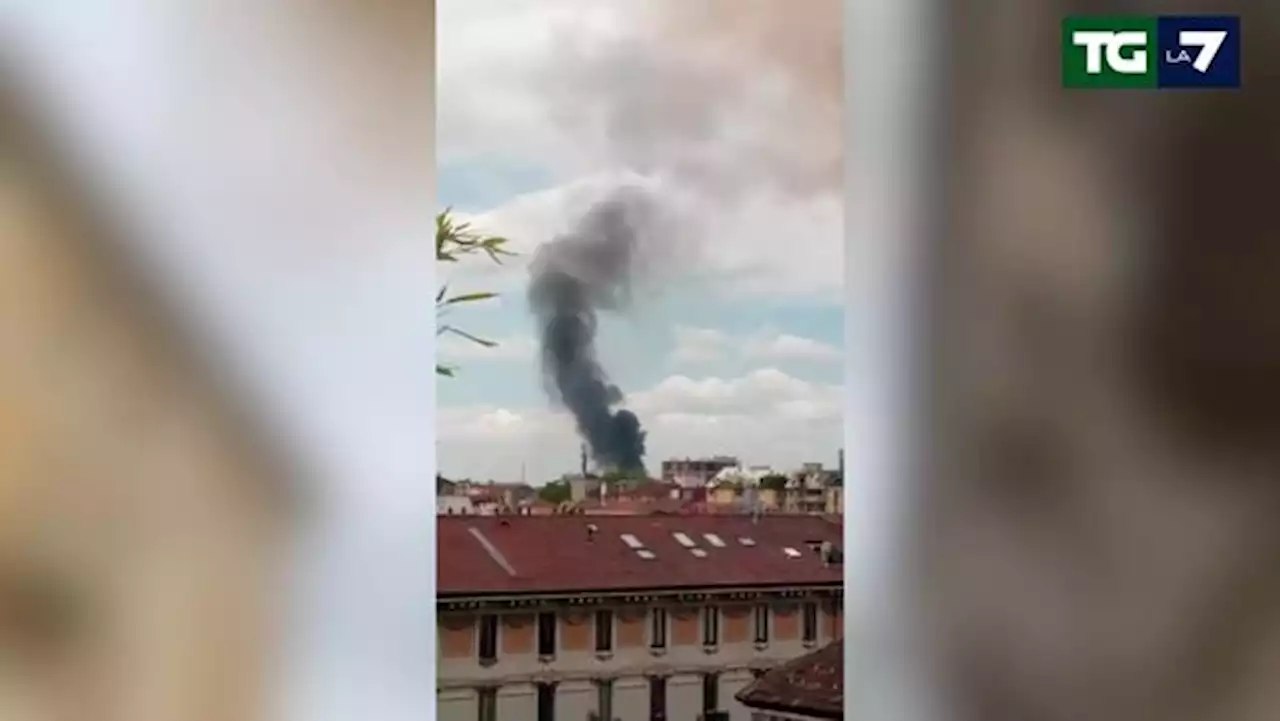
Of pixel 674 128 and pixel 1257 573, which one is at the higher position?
pixel 674 128

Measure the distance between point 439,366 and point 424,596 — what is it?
0.65 feet

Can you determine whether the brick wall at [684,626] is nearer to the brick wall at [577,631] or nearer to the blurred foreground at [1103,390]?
the brick wall at [577,631]

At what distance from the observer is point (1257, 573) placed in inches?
42.9

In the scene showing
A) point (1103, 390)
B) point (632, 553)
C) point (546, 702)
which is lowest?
point (546, 702)

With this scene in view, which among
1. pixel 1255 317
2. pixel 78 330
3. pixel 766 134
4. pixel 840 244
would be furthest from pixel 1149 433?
pixel 78 330

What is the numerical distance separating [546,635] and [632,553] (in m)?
0.10

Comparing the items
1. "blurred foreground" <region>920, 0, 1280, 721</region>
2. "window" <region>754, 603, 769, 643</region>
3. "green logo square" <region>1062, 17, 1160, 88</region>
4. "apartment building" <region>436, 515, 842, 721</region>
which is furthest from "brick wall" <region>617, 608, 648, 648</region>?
"green logo square" <region>1062, 17, 1160, 88</region>

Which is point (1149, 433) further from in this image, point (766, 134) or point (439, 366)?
point (439, 366)

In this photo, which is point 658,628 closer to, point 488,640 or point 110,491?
point 488,640

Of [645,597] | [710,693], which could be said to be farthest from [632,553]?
[710,693]

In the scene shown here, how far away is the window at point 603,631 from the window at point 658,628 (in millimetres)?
36

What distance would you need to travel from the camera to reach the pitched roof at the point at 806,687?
108 cm

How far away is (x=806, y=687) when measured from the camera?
3.59ft

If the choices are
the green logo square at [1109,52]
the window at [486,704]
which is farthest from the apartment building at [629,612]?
the green logo square at [1109,52]
